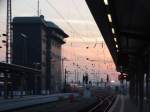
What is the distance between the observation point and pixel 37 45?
149125mm

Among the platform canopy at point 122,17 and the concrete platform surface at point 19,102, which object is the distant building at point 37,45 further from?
the platform canopy at point 122,17

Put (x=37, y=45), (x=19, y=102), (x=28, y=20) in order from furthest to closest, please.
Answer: (x=37, y=45)
(x=28, y=20)
(x=19, y=102)

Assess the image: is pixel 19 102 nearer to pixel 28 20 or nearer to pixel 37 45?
pixel 28 20

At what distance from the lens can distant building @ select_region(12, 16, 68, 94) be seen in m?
143

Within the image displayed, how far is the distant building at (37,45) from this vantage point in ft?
469

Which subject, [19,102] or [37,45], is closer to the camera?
[19,102]

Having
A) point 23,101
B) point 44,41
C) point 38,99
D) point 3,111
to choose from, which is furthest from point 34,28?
point 3,111

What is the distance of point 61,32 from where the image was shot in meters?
168

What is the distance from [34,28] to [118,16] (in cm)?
12569

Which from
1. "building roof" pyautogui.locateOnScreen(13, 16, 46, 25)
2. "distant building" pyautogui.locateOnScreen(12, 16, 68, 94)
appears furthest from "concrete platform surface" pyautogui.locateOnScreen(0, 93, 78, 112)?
"building roof" pyautogui.locateOnScreen(13, 16, 46, 25)

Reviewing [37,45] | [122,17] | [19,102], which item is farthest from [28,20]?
[122,17]

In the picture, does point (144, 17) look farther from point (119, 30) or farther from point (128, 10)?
point (119, 30)

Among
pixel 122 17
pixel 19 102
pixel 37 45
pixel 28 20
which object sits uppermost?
pixel 28 20

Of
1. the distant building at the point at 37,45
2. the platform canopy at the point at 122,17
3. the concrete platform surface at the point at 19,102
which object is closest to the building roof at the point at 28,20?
the distant building at the point at 37,45
